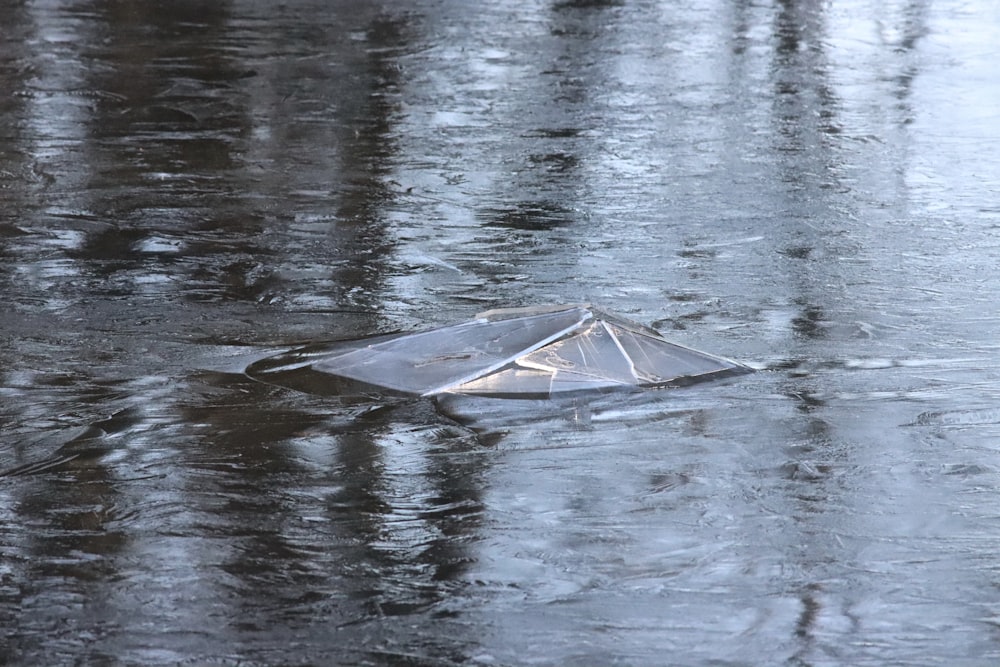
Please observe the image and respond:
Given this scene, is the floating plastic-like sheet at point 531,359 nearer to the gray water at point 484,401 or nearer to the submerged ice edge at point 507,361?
the submerged ice edge at point 507,361

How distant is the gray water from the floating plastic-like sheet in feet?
0.37

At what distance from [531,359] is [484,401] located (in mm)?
270

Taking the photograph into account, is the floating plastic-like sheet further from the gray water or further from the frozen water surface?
the gray water

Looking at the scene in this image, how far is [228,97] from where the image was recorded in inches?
352

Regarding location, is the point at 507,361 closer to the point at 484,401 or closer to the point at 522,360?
the point at 522,360

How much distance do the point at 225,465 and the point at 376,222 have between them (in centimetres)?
270

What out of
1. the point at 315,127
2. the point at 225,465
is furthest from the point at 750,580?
the point at 315,127

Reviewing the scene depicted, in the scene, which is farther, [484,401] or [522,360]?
[522,360]

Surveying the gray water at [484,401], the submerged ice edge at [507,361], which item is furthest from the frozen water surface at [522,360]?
the gray water at [484,401]

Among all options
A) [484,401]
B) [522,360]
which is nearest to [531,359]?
[522,360]

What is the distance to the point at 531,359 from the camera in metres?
4.54

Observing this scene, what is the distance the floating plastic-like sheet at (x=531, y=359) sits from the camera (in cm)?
446

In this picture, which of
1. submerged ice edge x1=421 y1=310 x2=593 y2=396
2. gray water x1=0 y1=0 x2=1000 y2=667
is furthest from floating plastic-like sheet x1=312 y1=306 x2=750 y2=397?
gray water x1=0 y1=0 x2=1000 y2=667

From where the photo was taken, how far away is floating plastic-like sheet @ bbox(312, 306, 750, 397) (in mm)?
4457
